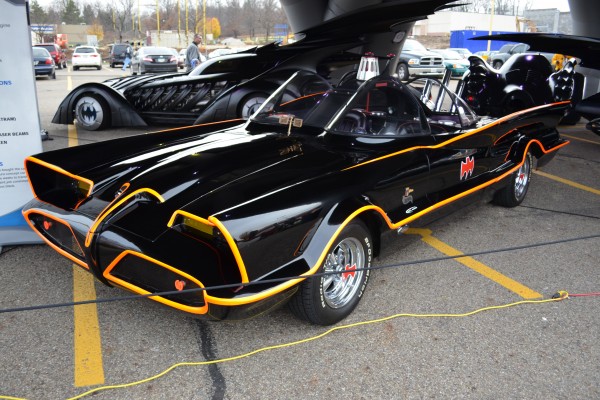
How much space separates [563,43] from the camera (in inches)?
277

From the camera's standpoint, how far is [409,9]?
26.8 ft

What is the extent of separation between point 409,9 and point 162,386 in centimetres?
719

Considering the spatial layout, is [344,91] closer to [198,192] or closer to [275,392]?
[198,192]

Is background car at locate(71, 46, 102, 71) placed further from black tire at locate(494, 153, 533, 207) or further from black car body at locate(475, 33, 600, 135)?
black tire at locate(494, 153, 533, 207)

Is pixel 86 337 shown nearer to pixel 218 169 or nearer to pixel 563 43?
pixel 218 169

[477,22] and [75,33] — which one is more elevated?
[477,22]

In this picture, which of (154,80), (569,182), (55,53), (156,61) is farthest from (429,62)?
(55,53)

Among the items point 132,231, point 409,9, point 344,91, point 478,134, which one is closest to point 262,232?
point 132,231

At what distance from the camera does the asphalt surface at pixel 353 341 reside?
2566mm

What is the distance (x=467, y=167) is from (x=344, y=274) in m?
1.62

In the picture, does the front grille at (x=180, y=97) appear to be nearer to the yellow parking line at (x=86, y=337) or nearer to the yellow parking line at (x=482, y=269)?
the yellow parking line at (x=482, y=269)

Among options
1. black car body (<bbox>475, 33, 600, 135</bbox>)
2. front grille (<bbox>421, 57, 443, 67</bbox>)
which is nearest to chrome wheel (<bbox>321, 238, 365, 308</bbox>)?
black car body (<bbox>475, 33, 600, 135</bbox>)

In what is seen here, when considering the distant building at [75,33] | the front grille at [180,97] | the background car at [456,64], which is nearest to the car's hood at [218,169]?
the front grille at [180,97]

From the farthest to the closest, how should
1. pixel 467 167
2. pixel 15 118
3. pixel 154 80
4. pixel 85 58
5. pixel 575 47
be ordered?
pixel 85 58 < pixel 154 80 < pixel 575 47 < pixel 467 167 < pixel 15 118
